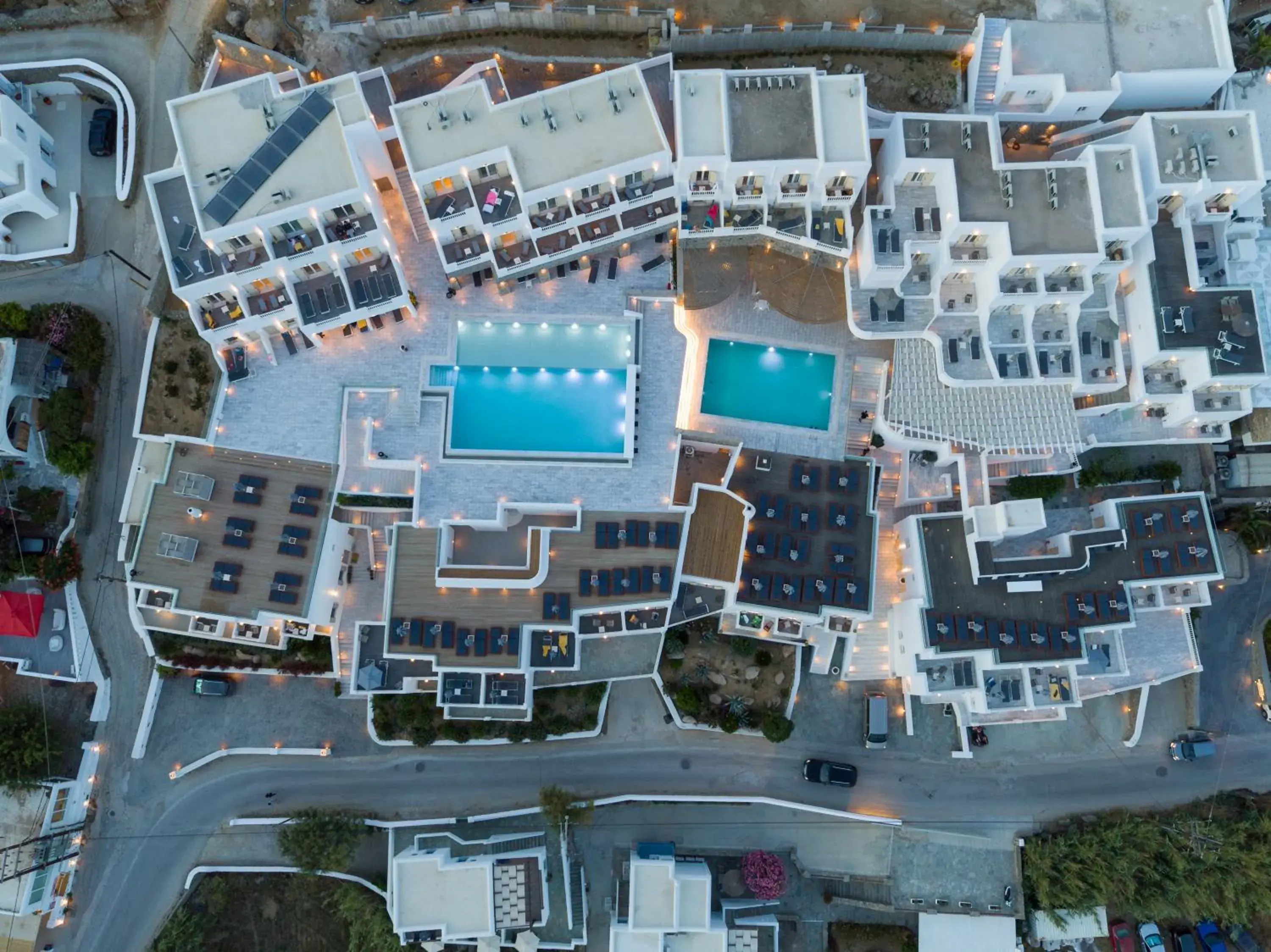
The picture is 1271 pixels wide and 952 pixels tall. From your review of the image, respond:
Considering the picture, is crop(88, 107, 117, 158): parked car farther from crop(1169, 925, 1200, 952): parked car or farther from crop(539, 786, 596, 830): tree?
crop(1169, 925, 1200, 952): parked car

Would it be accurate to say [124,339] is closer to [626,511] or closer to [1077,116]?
[626,511]

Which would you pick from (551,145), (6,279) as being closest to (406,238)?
(551,145)

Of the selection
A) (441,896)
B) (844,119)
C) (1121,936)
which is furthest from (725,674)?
(844,119)

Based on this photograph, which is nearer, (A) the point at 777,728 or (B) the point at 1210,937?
(A) the point at 777,728

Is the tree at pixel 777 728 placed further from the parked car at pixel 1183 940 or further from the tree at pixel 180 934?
the tree at pixel 180 934

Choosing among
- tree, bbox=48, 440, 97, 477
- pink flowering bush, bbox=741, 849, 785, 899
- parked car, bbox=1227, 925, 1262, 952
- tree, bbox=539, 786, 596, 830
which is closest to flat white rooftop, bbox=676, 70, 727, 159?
tree, bbox=539, 786, 596, 830

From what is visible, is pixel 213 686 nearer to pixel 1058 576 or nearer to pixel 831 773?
pixel 831 773
